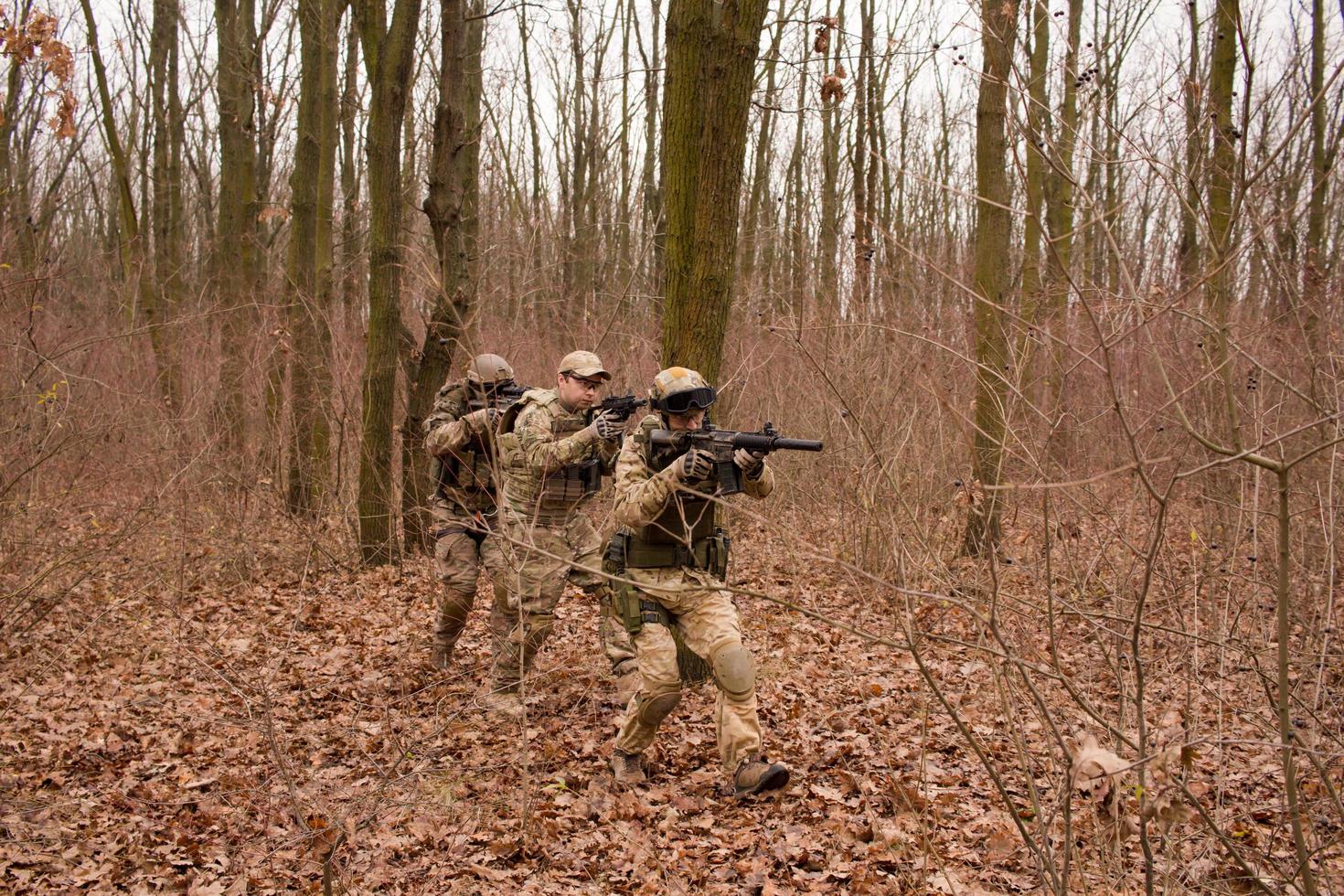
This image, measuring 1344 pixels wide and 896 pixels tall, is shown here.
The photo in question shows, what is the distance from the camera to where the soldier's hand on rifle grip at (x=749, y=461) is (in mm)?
4520

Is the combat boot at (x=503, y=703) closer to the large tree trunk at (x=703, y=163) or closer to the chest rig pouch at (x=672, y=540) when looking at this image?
the chest rig pouch at (x=672, y=540)

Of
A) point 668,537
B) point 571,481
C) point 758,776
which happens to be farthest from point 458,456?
point 758,776

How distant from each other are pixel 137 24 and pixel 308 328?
620 inches

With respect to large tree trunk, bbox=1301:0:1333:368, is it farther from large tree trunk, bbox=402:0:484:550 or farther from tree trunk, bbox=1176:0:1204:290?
large tree trunk, bbox=402:0:484:550

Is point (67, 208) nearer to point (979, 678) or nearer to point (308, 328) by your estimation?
point (308, 328)

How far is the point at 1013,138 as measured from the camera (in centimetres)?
232

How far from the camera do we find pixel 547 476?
593 centimetres

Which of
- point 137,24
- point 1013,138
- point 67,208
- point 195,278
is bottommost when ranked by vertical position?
point 1013,138

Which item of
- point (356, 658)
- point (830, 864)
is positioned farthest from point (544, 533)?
point (830, 864)

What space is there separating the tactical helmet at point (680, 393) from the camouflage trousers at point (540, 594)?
3.94 ft

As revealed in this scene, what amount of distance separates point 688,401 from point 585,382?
1197 millimetres

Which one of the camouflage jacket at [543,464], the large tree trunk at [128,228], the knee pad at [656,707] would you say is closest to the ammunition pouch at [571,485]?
the camouflage jacket at [543,464]

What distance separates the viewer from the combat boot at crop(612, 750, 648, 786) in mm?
4754

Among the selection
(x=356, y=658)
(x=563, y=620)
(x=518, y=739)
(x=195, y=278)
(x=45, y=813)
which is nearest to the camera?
(x=45, y=813)
